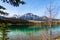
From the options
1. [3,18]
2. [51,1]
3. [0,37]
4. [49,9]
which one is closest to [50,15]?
[49,9]

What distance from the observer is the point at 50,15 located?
2643 mm

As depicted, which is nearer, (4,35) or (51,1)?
(4,35)

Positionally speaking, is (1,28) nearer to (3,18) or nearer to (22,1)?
(22,1)

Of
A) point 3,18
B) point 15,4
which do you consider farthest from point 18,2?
point 3,18

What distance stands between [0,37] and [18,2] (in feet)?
17.5

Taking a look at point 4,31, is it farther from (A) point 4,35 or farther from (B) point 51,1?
(B) point 51,1

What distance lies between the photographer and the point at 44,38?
2684 mm

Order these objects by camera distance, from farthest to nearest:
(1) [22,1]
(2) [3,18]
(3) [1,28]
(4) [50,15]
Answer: (2) [3,18], (1) [22,1], (4) [50,15], (3) [1,28]

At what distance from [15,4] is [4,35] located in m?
5.38

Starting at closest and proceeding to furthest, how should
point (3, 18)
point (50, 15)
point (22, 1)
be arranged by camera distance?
1. point (50, 15)
2. point (22, 1)
3. point (3, 18)

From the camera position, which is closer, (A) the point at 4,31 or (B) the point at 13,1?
(A) the point at 4,31

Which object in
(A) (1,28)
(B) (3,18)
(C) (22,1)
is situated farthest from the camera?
(B) (3,18)

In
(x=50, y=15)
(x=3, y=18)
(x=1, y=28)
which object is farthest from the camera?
(x=3, y=18)

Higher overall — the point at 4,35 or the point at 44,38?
the point at 4,35
